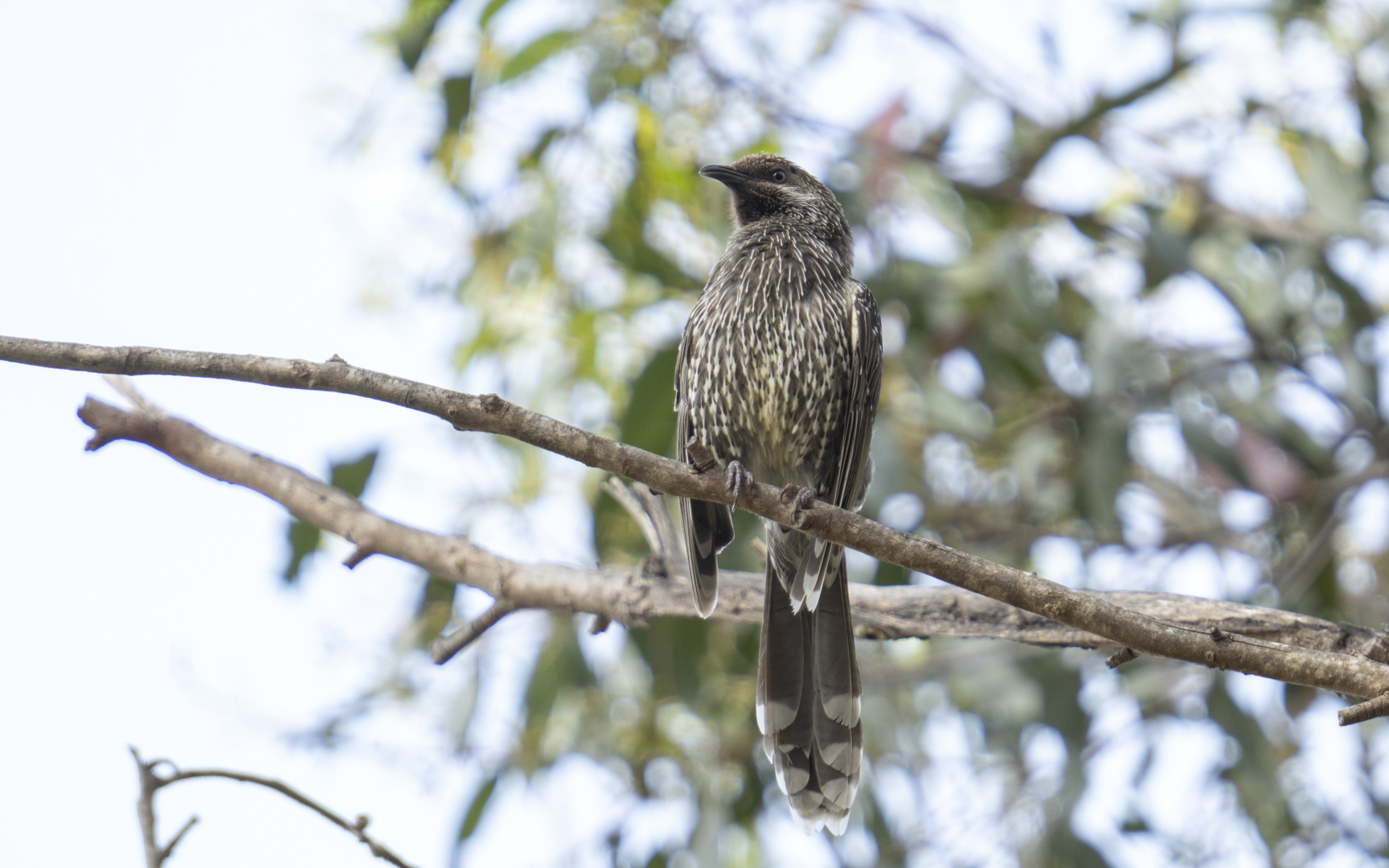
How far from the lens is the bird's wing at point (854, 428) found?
3.01 m

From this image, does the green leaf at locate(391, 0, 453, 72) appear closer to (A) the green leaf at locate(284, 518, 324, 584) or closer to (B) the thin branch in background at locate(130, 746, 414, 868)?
(A) the green leaf at locate(284, 518, 324, 584)

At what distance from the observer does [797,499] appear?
2295 mm

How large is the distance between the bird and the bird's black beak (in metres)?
0.47

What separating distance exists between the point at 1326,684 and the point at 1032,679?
2.12 meters

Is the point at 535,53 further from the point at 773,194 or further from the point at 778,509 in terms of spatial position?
the point at 778,509

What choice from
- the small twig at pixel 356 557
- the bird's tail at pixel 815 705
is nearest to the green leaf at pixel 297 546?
the small twig at pixel 356 557

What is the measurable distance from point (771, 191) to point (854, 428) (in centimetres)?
98

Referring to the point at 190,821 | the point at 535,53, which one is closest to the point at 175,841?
the point at 190,821

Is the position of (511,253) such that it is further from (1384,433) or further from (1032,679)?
(1384,433)

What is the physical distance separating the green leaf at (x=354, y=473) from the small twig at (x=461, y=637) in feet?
3.14

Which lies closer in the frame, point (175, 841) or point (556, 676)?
point (175, 841)

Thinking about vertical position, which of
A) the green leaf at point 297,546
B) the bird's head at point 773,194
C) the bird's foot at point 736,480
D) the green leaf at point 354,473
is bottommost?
the bird's foot at point 736,480

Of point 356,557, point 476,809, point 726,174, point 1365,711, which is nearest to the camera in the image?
point 1365,711

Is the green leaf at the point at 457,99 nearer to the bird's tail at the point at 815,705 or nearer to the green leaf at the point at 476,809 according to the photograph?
the bird's tail at the point at 815,705
